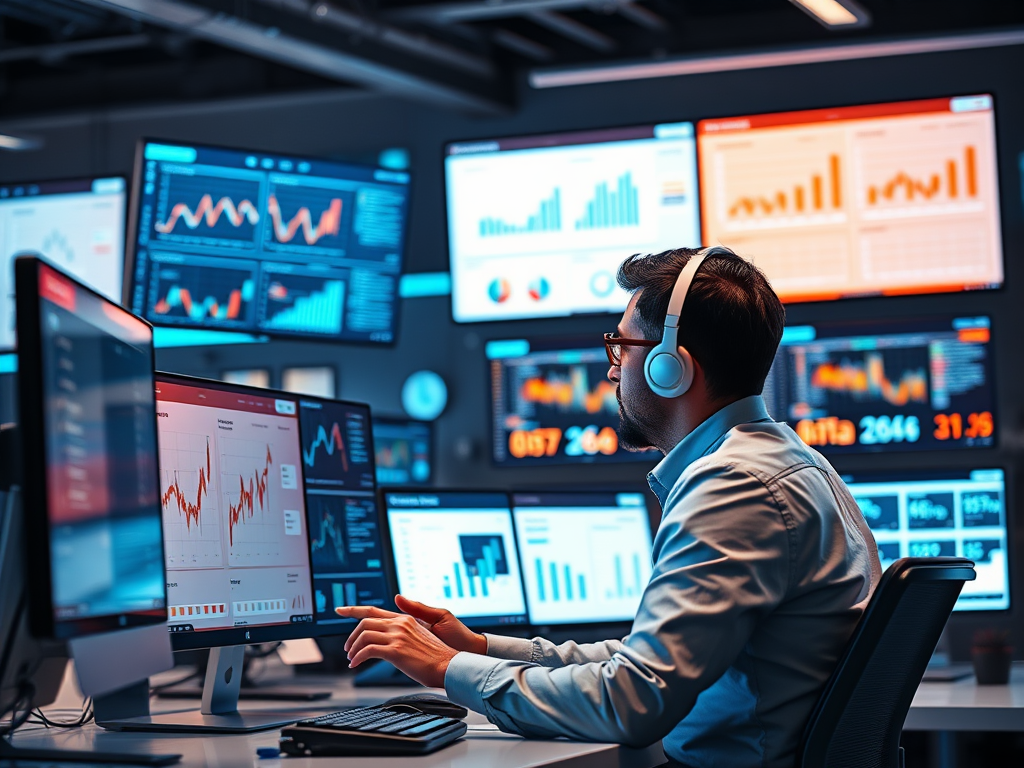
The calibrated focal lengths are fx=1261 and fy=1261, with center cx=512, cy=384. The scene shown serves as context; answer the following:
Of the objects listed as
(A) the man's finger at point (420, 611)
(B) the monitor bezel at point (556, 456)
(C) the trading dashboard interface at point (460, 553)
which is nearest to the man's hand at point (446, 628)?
(A) the man's finger at point (420, 611)

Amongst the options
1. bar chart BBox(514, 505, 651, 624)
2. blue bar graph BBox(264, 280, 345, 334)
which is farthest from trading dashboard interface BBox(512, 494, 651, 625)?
blue bar graph BBox(264, 280, 345, 334)

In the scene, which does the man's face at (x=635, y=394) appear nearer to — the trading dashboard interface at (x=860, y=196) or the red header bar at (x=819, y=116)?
the trading dashboard interface at (x=860, y=196)

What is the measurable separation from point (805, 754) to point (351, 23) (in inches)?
132

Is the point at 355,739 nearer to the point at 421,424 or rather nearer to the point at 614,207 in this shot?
the point at 614,207

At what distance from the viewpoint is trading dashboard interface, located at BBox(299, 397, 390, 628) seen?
7.17 ft

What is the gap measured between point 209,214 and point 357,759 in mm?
1996

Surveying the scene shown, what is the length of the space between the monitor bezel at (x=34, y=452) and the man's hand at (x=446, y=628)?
0.70m

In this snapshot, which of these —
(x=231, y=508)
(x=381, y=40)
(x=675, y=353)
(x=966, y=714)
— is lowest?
(x=966, y=714)

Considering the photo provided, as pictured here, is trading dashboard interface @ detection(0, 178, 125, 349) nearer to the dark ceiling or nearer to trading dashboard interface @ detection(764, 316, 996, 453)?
the dark ceiling

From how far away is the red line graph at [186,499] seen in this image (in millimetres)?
1865

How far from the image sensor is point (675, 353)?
177cm

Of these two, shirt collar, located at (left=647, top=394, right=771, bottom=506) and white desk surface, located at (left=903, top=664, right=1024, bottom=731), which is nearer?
shirt collar, located at (left=647, top=394, right=771, bottom=506)

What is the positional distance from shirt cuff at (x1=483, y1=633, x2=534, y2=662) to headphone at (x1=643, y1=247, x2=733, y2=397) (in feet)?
1.53

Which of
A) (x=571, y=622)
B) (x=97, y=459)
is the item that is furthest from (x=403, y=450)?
(x=97, y=459)
